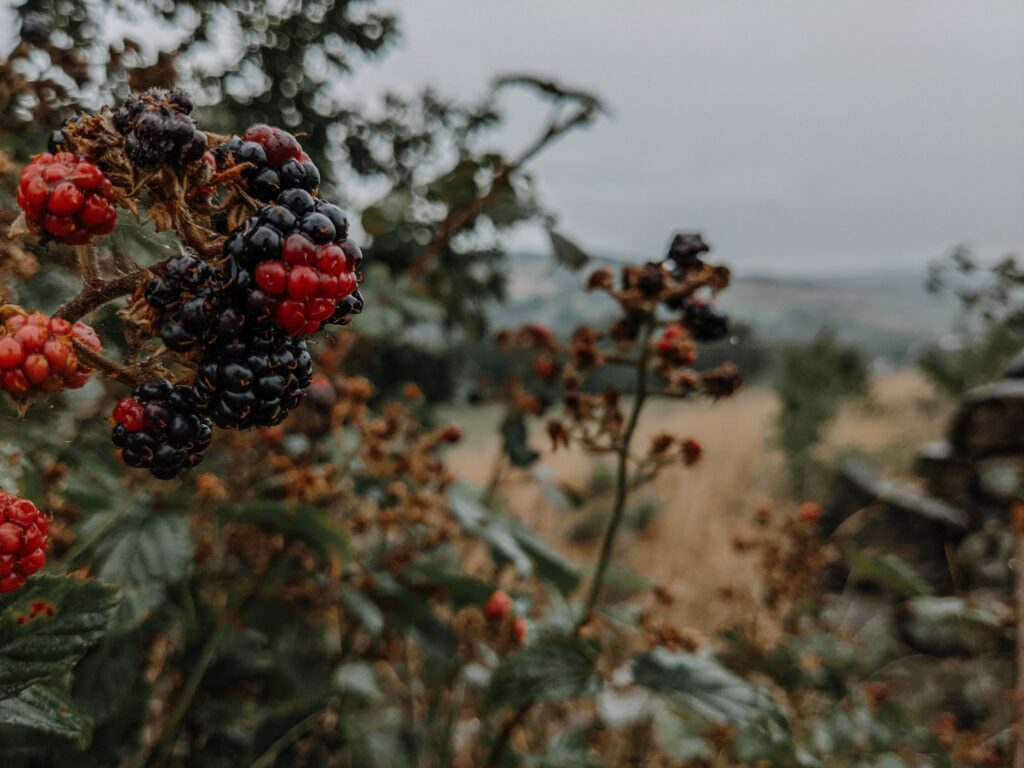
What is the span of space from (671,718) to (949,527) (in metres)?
3.43

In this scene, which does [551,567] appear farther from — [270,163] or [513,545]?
[270,163]

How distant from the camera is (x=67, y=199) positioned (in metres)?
0.54

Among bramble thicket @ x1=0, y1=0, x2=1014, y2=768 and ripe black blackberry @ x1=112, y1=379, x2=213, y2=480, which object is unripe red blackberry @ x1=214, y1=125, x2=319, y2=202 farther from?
ripe black blackberry @ x1=112, y1=379, x2=213, y2=480

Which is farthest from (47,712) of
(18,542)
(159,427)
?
(159,427)

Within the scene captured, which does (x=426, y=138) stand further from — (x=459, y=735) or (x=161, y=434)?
(x=161, y=434)

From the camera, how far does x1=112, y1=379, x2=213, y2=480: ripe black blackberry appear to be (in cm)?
56

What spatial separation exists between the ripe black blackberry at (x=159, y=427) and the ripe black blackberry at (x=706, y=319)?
0.81 metres

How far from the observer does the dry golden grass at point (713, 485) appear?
5414mm

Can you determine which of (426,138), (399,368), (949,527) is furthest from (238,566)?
(949,527)

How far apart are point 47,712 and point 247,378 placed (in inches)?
16.6

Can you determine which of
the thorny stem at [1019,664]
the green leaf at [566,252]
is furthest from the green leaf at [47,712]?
the thorny stem at [1019,664]

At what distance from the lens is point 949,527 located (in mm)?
4496

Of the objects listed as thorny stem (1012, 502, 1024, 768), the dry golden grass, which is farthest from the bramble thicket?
the dry golden grass

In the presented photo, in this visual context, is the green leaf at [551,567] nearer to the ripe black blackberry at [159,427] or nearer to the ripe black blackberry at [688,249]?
the ripe black blackberry at [688,249]
